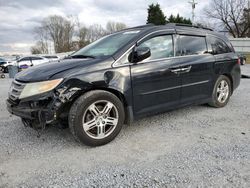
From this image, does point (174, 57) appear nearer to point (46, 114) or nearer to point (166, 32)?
point (166, 32)

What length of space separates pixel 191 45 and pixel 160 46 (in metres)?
0.79

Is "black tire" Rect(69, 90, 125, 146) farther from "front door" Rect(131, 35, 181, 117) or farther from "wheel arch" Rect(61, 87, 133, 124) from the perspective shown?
"front door" Rect(131, 35, 181, 117)

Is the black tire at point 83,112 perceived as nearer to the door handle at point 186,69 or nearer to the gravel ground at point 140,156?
the gravel ground at point 140,156

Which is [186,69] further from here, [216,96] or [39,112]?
[39,112]

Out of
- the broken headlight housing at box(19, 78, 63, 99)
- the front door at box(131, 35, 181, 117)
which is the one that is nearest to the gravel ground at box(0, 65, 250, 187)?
the front door at box(131, 35, 181, 117)

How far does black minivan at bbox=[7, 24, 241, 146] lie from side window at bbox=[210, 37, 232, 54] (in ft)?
0.59

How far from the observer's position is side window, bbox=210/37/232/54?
4.51 metres

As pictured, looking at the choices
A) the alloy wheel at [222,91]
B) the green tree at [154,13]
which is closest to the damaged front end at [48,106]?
the alloy wheel at [222,91]

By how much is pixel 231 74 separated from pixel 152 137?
2645 millimetres

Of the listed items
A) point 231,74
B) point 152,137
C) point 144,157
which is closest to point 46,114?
point 144,157

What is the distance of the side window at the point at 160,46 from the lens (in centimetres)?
352

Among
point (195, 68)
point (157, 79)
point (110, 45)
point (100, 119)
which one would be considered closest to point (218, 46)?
point (195, 68)

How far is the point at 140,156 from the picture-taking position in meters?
2.76

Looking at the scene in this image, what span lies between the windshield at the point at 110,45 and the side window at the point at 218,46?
5.89 feet
